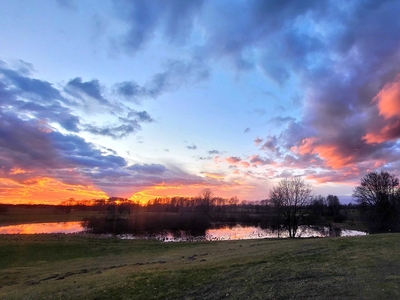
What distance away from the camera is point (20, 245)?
90.9ft

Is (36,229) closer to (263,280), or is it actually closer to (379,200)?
(263,280)

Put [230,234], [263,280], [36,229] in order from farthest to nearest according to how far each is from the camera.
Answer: [36,229], [230,234], [263,280]

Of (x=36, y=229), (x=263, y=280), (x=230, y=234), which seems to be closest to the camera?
(x=263, y=280)

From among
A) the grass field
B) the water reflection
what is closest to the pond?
the water reflection

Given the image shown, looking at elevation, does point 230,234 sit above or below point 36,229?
above

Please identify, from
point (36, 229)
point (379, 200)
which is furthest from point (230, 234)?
point (36, 229)

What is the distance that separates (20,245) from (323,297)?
3200cm

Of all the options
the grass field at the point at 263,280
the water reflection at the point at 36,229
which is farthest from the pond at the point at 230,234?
the grass field at the point at 263,280

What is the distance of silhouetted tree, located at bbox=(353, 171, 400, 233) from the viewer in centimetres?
4466

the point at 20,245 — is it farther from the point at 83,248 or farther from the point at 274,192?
the point at 274,192

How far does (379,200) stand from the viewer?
52.8m

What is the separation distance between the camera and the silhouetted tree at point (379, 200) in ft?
147

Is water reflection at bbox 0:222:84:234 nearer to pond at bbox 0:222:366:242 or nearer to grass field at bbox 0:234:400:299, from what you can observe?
pond at bbox 0:222:366:242

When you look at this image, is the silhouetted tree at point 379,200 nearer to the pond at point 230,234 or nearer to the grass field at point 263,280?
the pond at point 230,234
